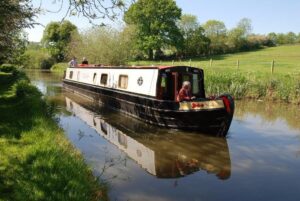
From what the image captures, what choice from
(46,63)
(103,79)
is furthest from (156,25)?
(103,79)

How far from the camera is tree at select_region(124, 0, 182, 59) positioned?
182 ft

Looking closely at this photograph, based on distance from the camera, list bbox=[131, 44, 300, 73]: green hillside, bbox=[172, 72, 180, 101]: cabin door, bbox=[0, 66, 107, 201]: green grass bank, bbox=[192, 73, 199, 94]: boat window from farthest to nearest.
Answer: bbox=[131, 44, 300, 73]: green hillside < bbox=[192, 73, 199, 94]: boat window < bbox=[172, 72, 180, 101]: cabin door < bbox=[0, 66, 107, 201]: green grass bank

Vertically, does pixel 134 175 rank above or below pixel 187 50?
below

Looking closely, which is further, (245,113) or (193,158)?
(245,113)

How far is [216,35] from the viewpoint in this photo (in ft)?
241

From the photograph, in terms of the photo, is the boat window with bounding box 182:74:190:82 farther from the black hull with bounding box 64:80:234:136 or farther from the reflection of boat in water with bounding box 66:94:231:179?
the reflection of boat in water with bounding box 66:94:231:179

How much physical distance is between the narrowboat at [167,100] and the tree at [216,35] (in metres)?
50.2

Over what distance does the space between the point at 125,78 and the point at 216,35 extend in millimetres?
59919

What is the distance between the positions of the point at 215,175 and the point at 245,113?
8657 mm

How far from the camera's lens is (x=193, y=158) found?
9469mm

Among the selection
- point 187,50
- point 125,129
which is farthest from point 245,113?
point 187,50


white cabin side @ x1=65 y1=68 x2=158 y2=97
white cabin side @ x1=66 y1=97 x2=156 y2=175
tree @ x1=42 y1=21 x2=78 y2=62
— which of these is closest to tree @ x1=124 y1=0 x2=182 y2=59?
tree @ x1=42 y1=21 x2=78 y2=62

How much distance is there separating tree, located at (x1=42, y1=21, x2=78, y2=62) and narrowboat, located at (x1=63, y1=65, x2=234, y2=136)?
5348 cm

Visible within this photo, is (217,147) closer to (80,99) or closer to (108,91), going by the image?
(108,91)
